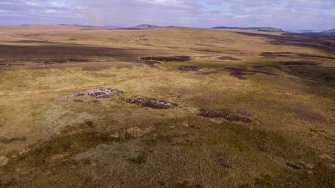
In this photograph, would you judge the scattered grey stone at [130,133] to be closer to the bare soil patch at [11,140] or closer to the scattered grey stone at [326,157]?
the bare soil patch at [11,140]

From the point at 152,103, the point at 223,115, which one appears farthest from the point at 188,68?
the point at 223,115

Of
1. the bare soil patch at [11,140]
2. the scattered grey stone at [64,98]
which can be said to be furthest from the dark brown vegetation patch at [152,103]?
the bare soil patch at [11,140]

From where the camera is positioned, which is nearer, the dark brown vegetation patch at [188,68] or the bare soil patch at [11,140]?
the bare soil patch at [11,140]

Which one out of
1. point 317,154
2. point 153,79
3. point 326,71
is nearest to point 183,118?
point 317,154

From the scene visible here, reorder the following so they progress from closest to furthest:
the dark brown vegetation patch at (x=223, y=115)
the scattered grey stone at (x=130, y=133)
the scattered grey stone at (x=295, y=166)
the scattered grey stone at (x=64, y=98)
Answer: the scattered grey stone at (x=295, y=166) → the scattered grey stone at (x=130, y=133) → the dark brown vegetation patch at (x=223, y=115) → the scattered grey stone at (x=64, y=98)

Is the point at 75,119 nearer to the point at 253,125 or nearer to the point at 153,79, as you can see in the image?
the point at 253,125
